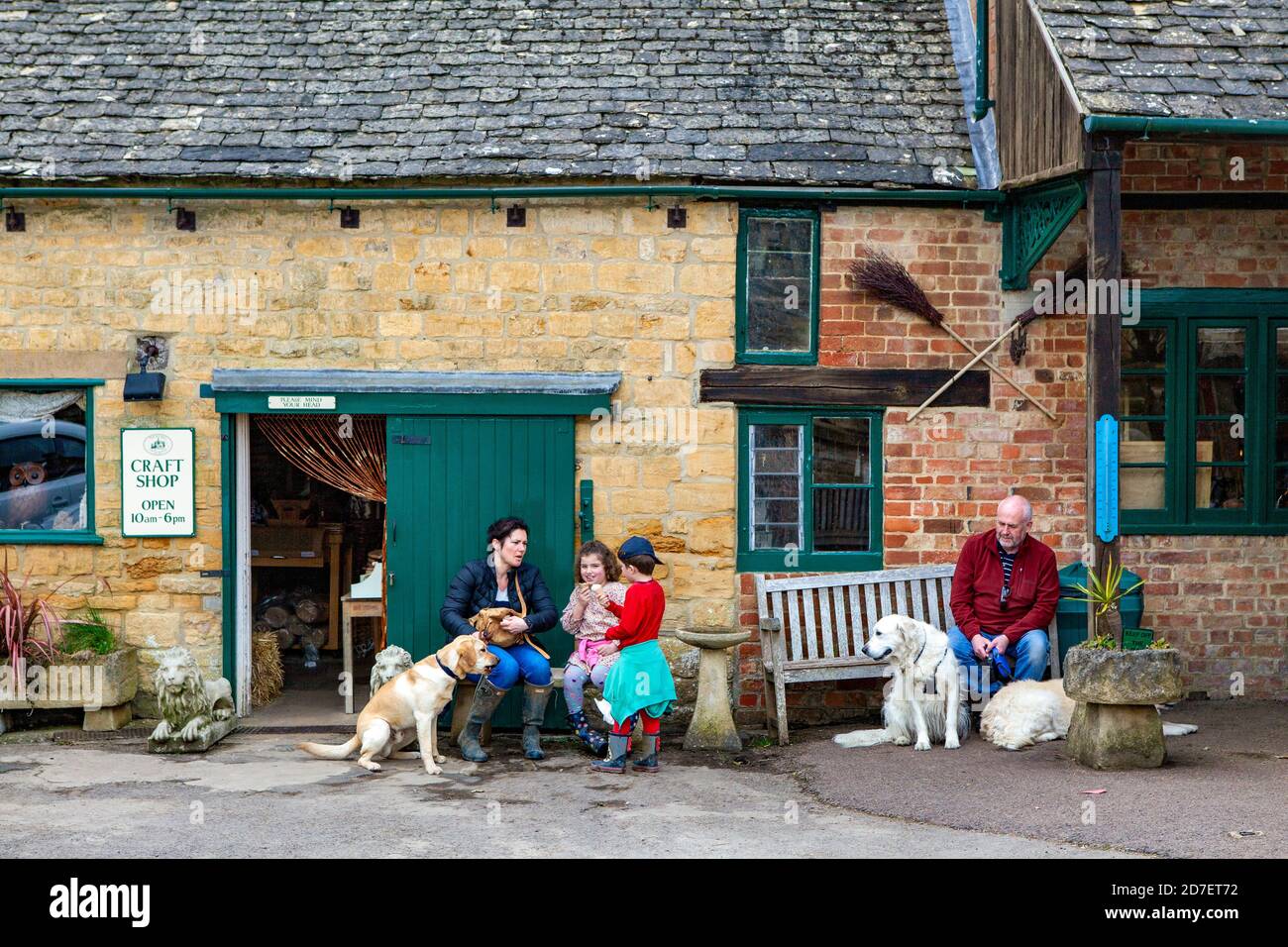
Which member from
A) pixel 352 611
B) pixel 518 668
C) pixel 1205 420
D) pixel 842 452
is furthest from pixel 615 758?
pixel 1205 420

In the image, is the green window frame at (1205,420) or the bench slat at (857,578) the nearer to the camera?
the bench slat at (857,578)

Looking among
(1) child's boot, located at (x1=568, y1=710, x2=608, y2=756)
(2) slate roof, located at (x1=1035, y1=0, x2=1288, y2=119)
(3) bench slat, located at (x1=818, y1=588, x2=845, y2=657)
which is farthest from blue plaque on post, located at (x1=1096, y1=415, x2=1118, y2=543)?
(1) child's boot, located at (x1=568, y1=710, x2=608, y2=756)

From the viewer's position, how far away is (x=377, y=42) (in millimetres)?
11203

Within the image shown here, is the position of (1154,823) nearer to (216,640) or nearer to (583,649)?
(583,649)

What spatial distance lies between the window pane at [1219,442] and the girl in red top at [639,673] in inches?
176

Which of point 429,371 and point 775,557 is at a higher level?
point 429,371

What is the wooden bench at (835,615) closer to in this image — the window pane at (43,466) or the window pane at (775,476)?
the window pane at (775,476)

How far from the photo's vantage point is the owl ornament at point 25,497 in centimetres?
1052

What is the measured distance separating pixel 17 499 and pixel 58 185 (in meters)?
2.26

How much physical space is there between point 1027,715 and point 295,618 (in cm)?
714

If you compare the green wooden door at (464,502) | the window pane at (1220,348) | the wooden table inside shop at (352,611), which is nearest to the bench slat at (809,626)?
the green wooden door at (464,502)

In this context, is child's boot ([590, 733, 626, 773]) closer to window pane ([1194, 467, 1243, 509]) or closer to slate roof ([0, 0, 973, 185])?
slate roof ([0, 0, 973, 185])

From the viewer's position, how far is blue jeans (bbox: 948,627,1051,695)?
369 inches

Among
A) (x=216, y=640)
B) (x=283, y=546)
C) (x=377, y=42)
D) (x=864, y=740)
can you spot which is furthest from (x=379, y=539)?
(x=864, y=740)
